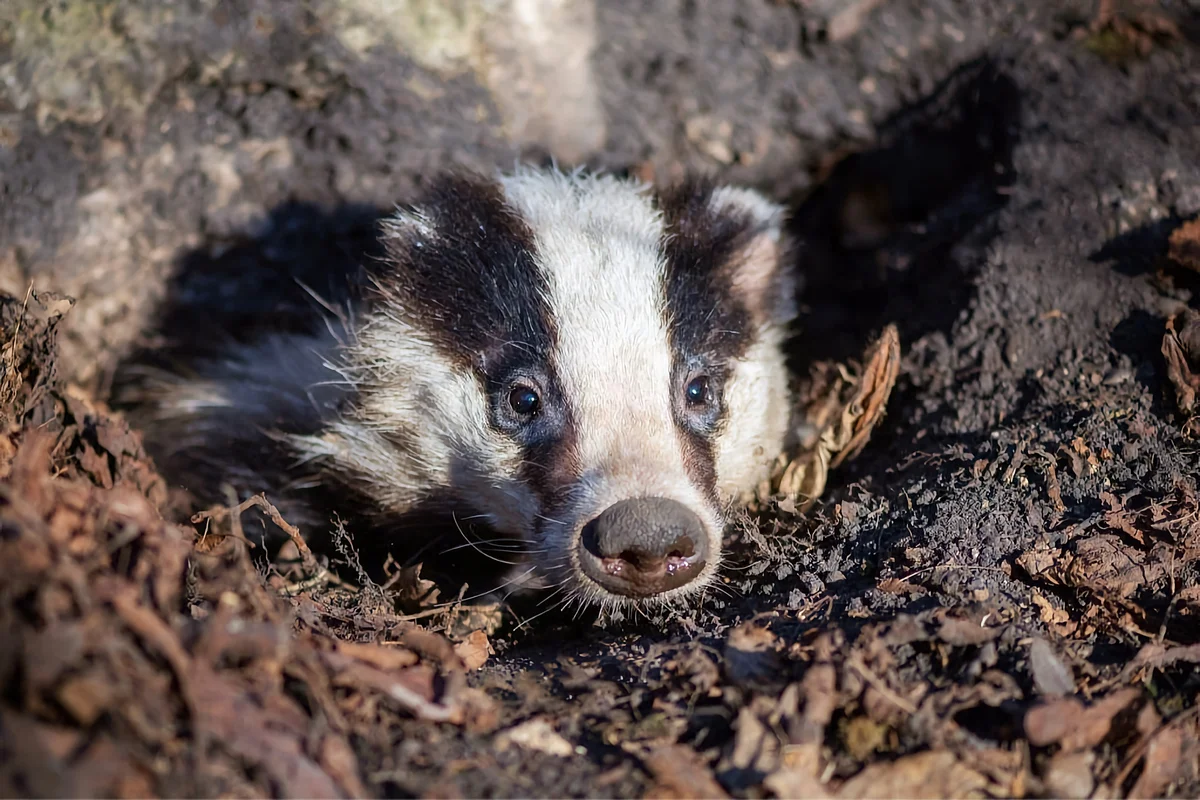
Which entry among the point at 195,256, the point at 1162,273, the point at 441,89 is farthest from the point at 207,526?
the point at 1162,273

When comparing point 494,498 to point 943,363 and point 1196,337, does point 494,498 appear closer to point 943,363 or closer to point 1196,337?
point 943,363

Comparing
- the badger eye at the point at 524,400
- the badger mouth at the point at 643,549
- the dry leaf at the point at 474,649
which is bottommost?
the dry leaf at the point at 474,649

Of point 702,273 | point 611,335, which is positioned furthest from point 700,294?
point 611,335

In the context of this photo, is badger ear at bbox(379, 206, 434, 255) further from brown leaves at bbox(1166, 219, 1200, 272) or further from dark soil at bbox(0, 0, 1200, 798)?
brown leaves at bbox(1166, 219, 1200, 272)

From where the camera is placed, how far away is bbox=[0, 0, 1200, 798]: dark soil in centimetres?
183

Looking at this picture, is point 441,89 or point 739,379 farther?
point 441,89

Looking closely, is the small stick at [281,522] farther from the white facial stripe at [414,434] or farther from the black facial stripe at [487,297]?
the black facial stripe at [487,297]

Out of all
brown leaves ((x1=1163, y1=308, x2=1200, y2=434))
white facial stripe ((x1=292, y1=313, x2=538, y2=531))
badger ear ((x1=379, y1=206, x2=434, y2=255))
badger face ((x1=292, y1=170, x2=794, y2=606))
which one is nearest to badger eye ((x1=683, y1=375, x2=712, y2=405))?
badger face ((x1=292, y1=170, x2=794, y2=606))

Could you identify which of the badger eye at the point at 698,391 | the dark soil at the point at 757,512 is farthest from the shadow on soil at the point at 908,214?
the badger eye at the point at 698,391

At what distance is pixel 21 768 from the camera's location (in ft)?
5.01

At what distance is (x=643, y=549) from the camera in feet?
8.49

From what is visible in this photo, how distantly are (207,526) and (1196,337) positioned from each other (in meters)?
2.99

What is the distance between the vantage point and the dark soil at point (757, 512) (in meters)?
1.83

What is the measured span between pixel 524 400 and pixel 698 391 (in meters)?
0.60
